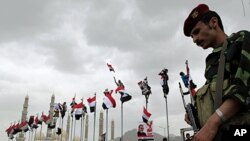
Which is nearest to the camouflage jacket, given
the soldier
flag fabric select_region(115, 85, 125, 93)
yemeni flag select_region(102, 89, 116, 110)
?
the soldier

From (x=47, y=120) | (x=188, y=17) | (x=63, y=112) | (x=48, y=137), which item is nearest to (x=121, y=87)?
(x=63, y=112)

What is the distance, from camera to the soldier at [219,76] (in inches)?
69.8

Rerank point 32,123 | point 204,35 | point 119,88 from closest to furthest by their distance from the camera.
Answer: point 204,35 < point 119,88 < point 32,123

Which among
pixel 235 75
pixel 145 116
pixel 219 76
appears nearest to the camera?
pixel 235 75

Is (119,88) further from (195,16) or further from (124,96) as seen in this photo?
(195,16)

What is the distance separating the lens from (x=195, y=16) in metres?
2.33

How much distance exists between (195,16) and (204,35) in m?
0.21

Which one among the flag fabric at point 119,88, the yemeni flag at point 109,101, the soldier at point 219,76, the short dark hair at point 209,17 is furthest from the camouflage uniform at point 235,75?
the flag fabric at point 119,88

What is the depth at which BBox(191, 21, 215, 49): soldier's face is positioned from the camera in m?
2.23

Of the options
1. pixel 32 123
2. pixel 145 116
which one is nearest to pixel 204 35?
pixel 145 116

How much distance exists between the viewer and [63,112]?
47.8 m

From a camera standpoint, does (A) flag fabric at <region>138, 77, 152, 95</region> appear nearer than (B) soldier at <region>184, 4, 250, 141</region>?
No

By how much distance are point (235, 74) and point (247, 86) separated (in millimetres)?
126

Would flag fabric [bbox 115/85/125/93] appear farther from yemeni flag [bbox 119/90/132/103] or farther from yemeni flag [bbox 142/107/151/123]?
yemeni flag [bbox 142/107/151/123]
